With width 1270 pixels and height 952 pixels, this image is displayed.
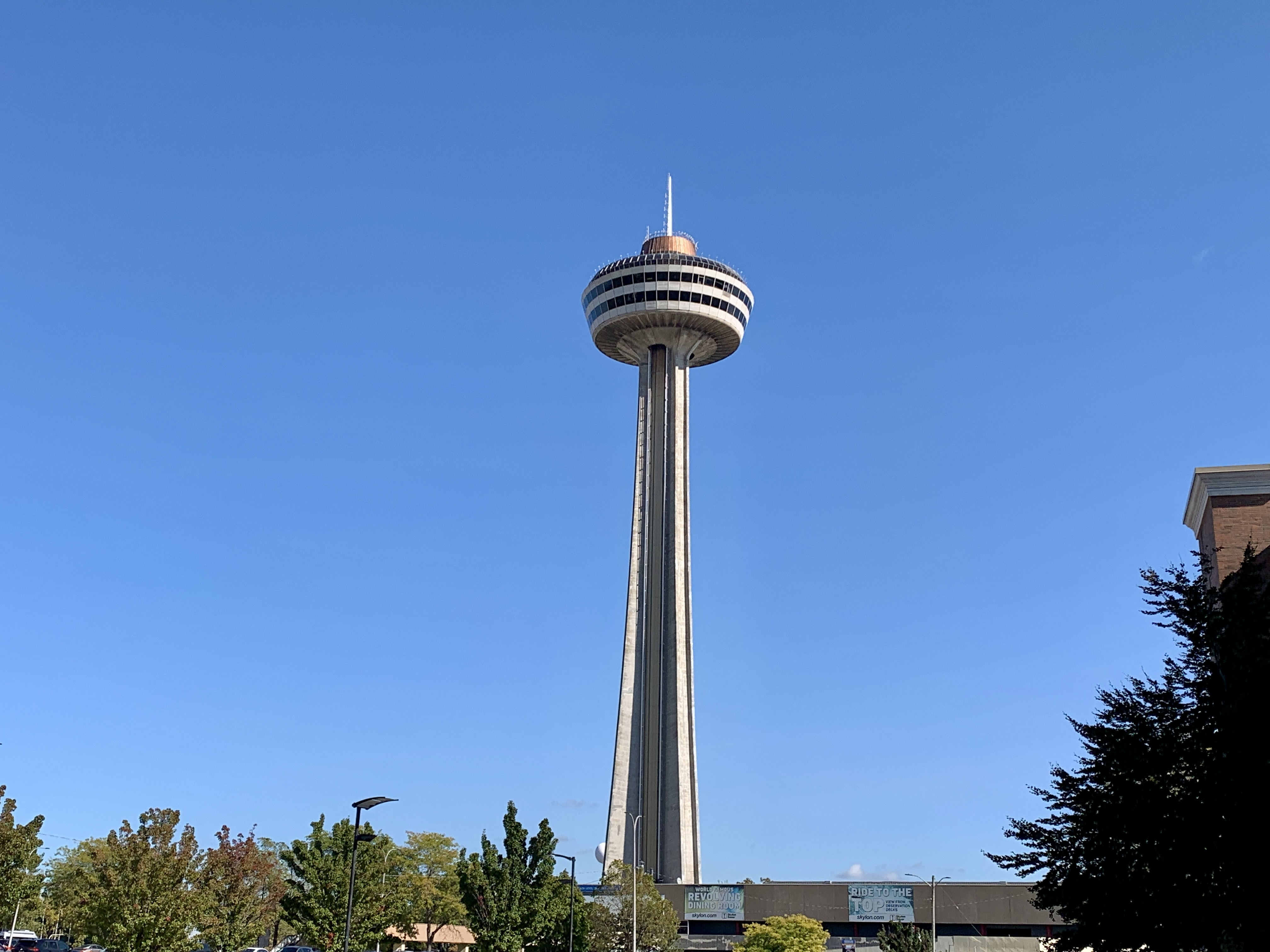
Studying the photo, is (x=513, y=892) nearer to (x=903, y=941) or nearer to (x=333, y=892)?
(x=333, y=892)

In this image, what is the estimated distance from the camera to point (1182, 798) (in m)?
29.9

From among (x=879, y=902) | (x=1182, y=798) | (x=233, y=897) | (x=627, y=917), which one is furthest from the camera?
(x=879, y=902)

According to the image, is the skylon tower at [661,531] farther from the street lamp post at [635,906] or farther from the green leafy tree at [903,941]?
the green leafy tree at [903,941]

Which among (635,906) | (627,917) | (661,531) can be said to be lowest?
(627,917)

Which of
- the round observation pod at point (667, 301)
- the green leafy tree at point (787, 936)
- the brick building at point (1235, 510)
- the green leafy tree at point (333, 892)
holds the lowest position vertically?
the green leafy tree at point (787, 936)

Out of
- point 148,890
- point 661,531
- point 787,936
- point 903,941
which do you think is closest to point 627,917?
point 787,936

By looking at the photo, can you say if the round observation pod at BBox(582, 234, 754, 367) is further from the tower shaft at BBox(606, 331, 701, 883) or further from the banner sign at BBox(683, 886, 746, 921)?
the banner sign at BBox(683, 886, 746, 921)

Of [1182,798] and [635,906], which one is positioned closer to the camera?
[1182,798]

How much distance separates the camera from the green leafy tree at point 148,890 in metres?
46.6

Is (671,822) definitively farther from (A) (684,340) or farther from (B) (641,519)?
(A) (684,340)

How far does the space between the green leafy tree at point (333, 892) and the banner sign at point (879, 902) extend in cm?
4753

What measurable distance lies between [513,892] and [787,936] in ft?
93.4

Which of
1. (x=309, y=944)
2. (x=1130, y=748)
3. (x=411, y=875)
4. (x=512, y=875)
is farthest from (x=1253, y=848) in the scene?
(x=411, y=875)

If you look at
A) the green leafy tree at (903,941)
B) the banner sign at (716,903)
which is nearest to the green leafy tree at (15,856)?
the green leafy tree at (903,941)
